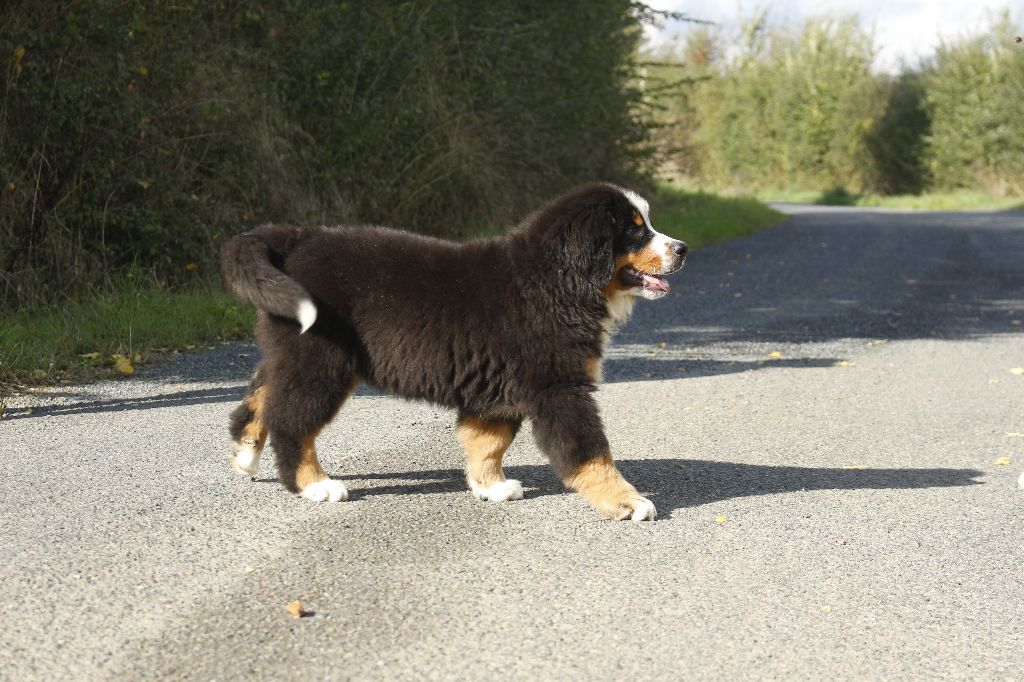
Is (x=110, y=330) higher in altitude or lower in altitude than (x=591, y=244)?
lower

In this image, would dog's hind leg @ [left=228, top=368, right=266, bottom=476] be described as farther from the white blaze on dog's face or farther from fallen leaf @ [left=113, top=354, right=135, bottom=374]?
fallen leaf @ [left=113, top=354, right=135, bottom=374]

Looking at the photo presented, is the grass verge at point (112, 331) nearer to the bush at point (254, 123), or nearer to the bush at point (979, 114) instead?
the bush at point (254, 123)

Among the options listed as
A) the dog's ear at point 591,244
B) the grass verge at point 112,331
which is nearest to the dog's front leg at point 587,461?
the dog's ear at point 591,244

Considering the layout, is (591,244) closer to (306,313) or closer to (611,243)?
(611,243)

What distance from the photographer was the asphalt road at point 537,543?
366 cm

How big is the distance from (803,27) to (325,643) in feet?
163

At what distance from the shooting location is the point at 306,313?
15.8ft

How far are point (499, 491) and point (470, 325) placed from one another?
795mm

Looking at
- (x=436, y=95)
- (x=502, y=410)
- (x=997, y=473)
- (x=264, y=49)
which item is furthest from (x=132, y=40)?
(x=997, y=473)

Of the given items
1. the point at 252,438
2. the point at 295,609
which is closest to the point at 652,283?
the point at 252,438

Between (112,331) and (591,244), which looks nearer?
(591,244)

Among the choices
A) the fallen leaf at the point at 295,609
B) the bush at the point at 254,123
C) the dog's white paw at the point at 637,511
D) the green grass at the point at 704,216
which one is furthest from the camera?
the green grass at the point at 704,216

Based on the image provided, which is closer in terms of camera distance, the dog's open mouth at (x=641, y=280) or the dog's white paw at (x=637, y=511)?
the dog's white paw at (x=637, y=511)

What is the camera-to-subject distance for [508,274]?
17.4ft
